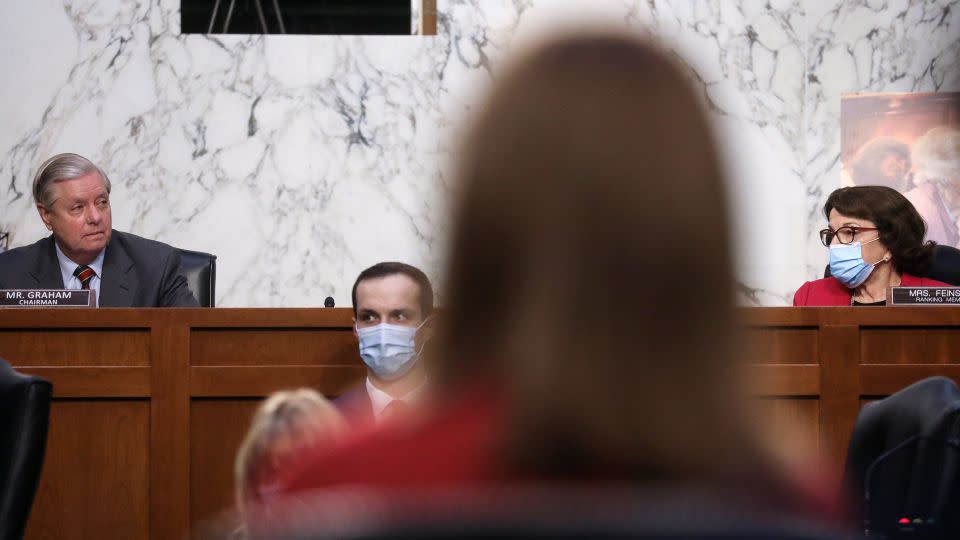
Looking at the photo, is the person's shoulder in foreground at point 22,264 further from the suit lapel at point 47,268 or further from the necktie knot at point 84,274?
the necktie knot at point 84,274

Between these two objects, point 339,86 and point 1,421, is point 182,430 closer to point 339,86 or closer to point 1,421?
point 1,421

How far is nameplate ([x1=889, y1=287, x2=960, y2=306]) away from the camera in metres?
3.32

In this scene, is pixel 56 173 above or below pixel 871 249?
above

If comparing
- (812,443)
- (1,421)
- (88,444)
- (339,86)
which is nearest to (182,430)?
(88,444)

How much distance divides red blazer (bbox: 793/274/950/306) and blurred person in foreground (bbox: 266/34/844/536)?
3.54 metres

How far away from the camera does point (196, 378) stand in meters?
3.18

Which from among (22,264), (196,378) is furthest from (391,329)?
(22,264)

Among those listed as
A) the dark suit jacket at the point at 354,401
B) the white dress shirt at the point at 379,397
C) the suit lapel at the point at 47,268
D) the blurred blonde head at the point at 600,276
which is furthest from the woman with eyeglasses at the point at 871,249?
the blurred blonde head at the point at 600,276

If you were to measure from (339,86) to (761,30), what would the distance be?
6.20 feet

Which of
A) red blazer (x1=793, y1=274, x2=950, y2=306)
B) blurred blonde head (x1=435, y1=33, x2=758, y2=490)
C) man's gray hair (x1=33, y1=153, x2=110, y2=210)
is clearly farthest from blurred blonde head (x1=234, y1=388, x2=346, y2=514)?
red blazer (x1=793, y1=274, x2=950, y2=306)

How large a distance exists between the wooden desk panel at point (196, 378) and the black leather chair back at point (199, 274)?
0.89 meters

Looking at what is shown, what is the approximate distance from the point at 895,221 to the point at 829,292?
333mm

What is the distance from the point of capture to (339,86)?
5133 mm

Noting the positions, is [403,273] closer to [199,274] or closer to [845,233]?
[199,274]
